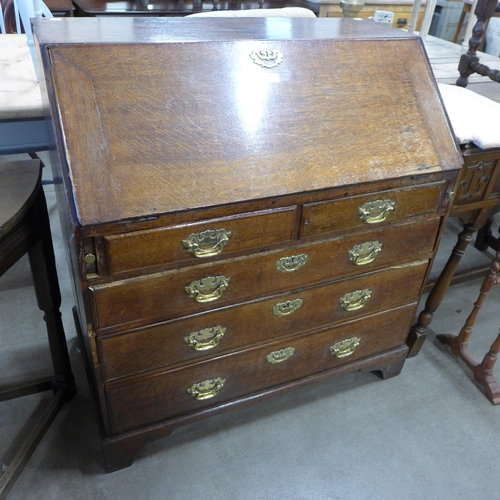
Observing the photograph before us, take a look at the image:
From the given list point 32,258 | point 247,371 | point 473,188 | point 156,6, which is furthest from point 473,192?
point 156,6

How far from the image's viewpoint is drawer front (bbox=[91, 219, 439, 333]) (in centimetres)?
109

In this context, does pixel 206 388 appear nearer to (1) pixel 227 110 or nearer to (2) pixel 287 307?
(2) pixel 287 307

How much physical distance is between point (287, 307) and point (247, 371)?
0.26 meters

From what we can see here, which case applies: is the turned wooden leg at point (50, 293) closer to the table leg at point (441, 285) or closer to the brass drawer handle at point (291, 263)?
the brass drawer handle at point (291, 263)

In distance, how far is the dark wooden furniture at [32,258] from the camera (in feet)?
3.64

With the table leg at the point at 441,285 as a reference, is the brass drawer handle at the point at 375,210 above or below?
above

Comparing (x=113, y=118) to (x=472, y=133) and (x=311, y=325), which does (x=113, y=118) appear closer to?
(x=311, y=325)

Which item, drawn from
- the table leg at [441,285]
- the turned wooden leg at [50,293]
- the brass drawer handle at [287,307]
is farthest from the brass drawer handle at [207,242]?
the table leg at [441,285]

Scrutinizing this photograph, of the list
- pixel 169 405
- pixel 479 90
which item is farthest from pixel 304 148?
pixel 479 90

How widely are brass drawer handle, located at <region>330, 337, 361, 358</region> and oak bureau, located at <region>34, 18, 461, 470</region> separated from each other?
0.11 m

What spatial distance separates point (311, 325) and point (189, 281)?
1.59 ft

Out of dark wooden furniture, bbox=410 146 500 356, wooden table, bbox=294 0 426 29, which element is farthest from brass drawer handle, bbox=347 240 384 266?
wooden table, bbox=294 0 426 29

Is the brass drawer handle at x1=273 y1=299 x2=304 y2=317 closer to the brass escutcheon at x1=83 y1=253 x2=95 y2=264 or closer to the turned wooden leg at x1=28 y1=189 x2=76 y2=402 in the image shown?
the brass escutcheon at x1=83 y1=253 x2=95 y2=264

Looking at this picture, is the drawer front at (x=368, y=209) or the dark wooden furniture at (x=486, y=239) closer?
the drawer front at (x=368, y=209)
